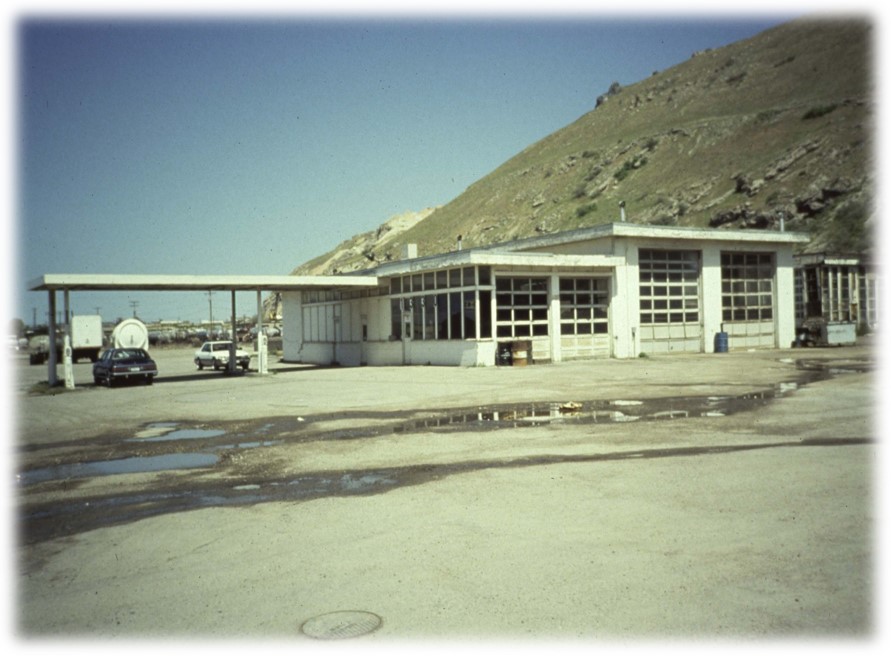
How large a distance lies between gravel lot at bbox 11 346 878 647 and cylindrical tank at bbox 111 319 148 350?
32.5 m

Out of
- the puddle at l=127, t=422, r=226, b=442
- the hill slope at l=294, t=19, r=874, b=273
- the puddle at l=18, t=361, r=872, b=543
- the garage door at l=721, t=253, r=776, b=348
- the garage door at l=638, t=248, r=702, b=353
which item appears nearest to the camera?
the puddle at l=18, t=361, r=872, b=543

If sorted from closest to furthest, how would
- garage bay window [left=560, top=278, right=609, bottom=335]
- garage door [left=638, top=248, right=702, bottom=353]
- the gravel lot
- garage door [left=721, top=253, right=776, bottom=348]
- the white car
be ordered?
the gravel lot → garage bay window [left=560, top=278, right=609, bottom=335] → garage door [left=638, top=248, right=702, bottom=353] → garage door [left=721, top=253, right=776, bottom=348] → the white car

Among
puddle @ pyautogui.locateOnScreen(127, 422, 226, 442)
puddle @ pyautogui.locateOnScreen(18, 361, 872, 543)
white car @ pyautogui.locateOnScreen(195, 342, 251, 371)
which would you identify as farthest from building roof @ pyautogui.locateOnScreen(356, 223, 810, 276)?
puddle @ pyautogui.locateOnScreen(127, 422, 226, 442)

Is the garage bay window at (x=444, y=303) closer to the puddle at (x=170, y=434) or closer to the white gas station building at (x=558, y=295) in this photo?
the white gas station building at (x=558, y=295)

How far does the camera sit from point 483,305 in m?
30.6

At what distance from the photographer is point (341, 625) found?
479 centimetres

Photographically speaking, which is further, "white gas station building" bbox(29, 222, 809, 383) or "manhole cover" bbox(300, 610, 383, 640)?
"white gas station building" bbox(29, 222, 809, 383)

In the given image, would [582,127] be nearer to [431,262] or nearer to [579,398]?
[431,262]

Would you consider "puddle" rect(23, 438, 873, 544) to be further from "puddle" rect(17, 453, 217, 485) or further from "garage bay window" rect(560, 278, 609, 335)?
A: "garage bay window" rect(560, 278, 609, 335)

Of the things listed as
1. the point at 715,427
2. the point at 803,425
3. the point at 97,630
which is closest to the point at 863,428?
the point at 803,425

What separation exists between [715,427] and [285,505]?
766 centimetres

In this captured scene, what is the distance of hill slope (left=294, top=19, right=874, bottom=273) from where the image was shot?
62.2 meters

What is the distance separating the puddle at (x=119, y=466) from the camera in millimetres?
10531

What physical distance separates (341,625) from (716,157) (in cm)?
8246
